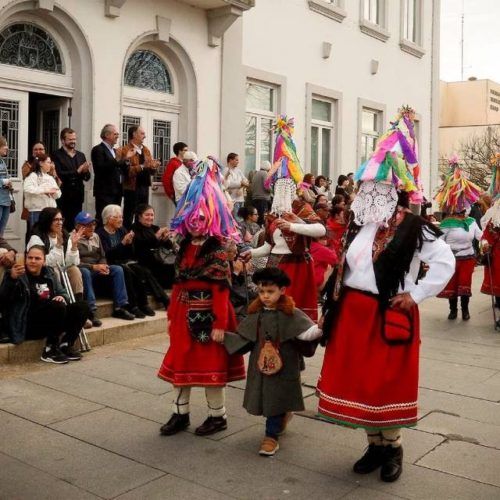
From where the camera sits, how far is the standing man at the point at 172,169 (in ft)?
36.2

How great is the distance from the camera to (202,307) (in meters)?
5.01

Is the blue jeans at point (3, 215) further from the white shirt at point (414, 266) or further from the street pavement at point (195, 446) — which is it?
the white shirt at point (414, 266)

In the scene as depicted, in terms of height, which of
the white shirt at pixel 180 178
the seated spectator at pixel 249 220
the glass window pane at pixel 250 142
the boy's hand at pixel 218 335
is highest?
the glass window pane at pixel 250 142

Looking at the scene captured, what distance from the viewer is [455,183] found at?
10.0 metres

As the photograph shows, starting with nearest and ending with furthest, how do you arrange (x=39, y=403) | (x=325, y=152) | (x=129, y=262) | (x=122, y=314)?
(x=39, y=403) → (x=122, y=314) → (x=129, y=262) → (x=325, y=152)

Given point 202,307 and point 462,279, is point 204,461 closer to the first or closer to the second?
point 202,307

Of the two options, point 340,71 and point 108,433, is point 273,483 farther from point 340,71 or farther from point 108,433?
point 340,71

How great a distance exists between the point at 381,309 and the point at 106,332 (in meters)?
4.42

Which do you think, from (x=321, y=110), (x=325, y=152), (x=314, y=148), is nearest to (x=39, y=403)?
(x=314, y=148)

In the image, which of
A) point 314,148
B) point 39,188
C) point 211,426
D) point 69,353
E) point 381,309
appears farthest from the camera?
point 314,148

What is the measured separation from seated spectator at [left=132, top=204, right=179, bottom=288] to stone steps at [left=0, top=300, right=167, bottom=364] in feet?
2.07

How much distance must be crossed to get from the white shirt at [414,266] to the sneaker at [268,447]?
3.95ft

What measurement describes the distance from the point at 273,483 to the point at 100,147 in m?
6.81

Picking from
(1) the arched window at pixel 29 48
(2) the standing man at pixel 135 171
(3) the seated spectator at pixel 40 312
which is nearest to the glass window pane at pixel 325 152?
(2) the standing man at pixel 135 171
